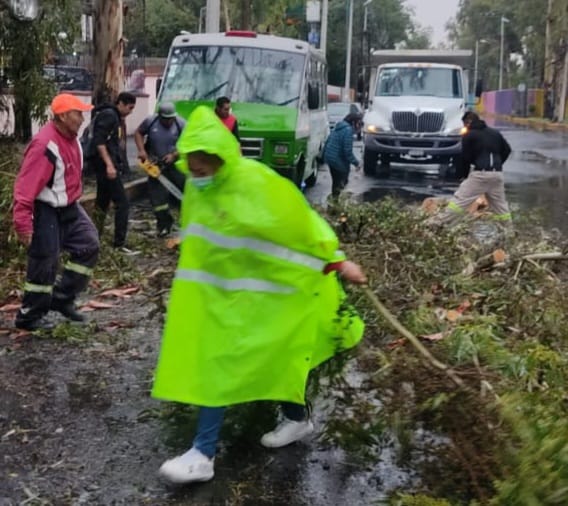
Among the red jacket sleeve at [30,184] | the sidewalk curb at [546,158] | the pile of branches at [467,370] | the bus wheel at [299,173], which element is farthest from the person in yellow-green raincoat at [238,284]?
the sidewalk curb at [546,158]

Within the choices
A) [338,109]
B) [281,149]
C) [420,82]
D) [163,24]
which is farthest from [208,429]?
[163,24]

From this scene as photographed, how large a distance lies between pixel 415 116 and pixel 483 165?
8441mm

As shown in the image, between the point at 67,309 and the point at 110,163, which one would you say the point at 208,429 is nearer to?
the point at 67,309

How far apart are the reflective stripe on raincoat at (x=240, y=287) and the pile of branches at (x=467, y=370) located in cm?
45

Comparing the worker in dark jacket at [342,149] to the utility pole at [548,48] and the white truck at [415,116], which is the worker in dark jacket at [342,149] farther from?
the utility pole at [548,48]

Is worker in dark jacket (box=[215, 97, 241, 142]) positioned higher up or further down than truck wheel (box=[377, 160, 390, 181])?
higher up

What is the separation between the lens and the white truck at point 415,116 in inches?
782

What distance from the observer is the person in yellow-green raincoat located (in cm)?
401

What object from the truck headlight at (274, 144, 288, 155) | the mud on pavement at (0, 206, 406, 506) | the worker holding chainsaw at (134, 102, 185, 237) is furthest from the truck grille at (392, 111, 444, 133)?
the mud on pavement at (0, 206, 406, 506)

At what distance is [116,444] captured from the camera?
189 inches

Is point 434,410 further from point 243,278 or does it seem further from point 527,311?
point 527,311

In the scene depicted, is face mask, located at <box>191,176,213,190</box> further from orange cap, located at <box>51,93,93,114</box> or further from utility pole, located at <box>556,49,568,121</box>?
utility pole, located at <box>556,49,568,121</box>

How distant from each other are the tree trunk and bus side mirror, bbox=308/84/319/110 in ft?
10.2

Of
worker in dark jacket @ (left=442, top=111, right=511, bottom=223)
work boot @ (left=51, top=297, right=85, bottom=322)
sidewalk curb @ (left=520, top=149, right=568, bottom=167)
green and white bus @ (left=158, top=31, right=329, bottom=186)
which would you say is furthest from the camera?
sidewalk curb @ (left=520, top=149, right=568, bottom=167)
